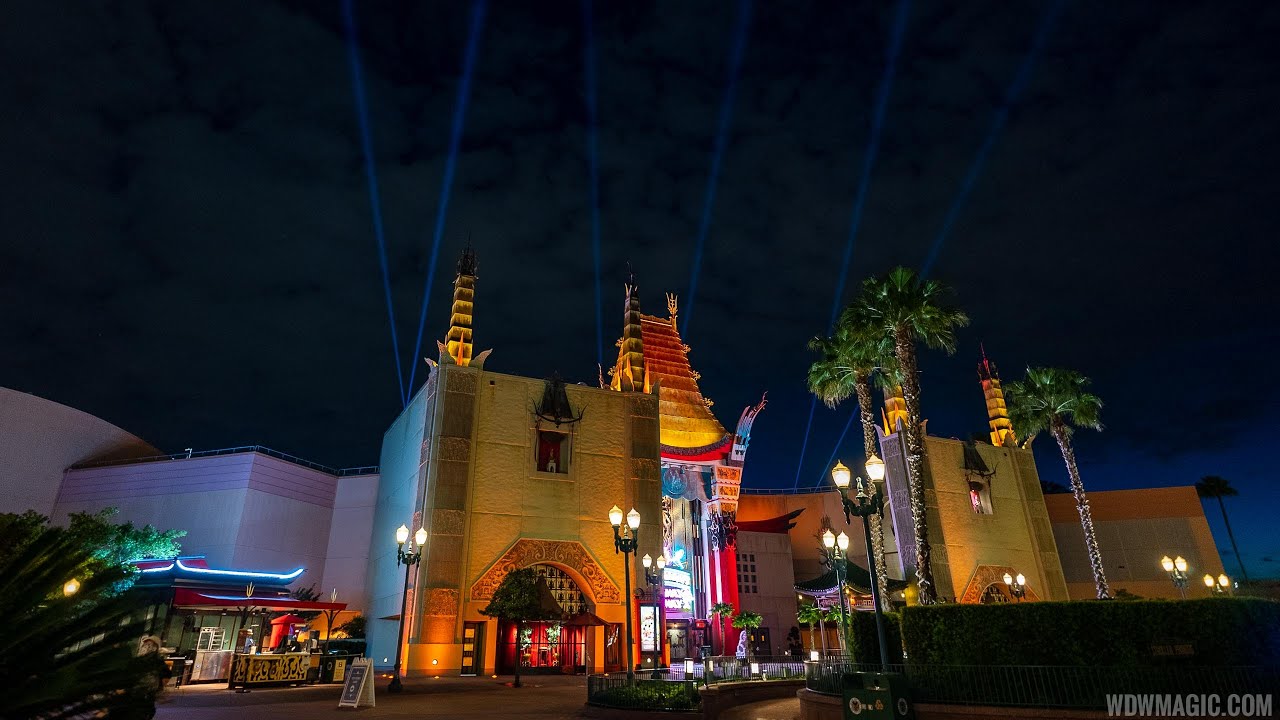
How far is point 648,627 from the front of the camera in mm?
29781

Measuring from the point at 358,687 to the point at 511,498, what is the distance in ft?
47.2

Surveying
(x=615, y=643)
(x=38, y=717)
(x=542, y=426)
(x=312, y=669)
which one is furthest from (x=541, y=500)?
(x=38, y=717)

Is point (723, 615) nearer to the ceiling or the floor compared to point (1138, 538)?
nearer to the floor

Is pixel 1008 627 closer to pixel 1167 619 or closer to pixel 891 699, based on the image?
pixel 1167 619

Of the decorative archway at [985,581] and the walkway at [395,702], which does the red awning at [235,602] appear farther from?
the decorative archway at [985,581]

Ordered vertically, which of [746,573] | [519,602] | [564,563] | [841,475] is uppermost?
[746,573]

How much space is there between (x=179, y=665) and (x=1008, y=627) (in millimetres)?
22325

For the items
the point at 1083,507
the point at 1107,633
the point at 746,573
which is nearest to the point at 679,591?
the point at 746,573

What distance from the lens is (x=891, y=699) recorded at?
436 inches

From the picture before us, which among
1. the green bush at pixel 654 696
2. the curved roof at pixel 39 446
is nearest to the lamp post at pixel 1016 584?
the green bush at pixel 654 696

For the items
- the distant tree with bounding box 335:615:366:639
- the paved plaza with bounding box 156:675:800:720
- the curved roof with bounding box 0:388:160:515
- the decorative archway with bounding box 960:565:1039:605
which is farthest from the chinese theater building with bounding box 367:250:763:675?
the curved roof with bounding box 0:388:160:515

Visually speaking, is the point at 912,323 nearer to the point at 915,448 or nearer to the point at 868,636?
the point at 915,448

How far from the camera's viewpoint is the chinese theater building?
26.8 meters

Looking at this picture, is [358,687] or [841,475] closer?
[841,475]
